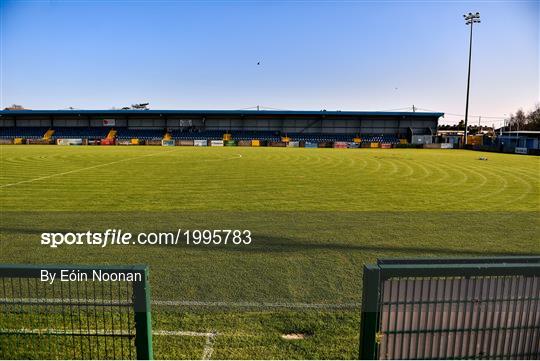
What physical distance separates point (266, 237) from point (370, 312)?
18.6 ft

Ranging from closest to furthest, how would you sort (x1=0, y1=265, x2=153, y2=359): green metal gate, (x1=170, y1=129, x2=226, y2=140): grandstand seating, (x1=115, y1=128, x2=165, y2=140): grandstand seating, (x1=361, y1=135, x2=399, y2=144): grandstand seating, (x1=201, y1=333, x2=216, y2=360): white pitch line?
(x1=0, y1=265, x2=153, y2=359): green metal gate < (x1=201, y1=333, x2=216, y2=360): white pitch line < (x1=361, y1=135, x2=399, y2=144): grandstand seating < (x1=170, y1=129, x2=226, y2=140): grandstand seating < (x1=115, y1=128, x2=165, y2=140): grandstand seating

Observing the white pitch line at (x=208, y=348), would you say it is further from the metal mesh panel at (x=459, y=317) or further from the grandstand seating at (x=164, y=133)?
the grandstand seating at (x=164, y=133)

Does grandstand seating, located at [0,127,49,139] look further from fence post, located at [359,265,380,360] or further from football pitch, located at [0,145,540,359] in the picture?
fence post, located at [359,265,380,360]

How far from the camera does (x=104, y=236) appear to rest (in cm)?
830

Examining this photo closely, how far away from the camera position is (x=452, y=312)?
2.80 m

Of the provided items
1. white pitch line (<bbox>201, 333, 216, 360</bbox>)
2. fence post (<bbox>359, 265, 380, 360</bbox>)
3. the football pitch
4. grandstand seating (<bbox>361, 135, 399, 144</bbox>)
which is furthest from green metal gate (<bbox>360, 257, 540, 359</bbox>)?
grandstand seating (<bbox>361, 135, 399, 144</bbox>)

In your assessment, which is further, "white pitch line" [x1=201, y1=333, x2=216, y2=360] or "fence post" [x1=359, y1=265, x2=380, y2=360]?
"white pitch line" [x1=201, y1=333, x2=216, y2=360]

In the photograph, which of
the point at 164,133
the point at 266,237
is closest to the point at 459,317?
the point at 266,237

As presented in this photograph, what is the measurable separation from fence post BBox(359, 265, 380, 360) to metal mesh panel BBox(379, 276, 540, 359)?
0.06 meters

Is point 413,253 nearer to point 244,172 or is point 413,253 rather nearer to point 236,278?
point 236,278

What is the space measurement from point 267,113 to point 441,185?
5753 cm

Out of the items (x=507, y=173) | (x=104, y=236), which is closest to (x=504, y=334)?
(x=104, y=236)

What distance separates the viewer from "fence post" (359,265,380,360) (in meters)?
2.63

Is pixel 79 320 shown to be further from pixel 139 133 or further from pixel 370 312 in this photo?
pixel 139 133
